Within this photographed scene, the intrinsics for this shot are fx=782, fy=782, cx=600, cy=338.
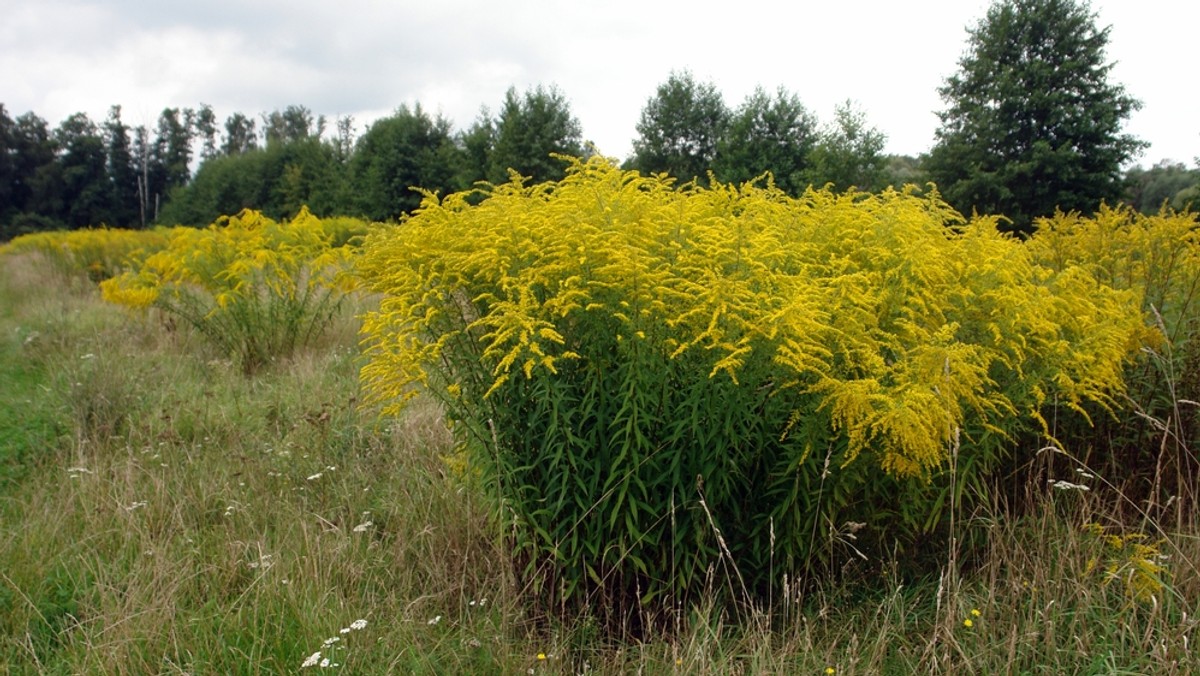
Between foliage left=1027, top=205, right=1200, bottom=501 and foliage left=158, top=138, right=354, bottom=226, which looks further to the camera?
foliage left=158, top=138, right=354, bottom=226

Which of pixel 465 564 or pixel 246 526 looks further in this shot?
pixel 246 526

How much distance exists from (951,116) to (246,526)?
95.3 feet

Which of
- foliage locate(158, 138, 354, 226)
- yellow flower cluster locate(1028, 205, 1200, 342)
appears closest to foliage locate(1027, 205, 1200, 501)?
yellow flower cluster locate(1028, 205, 1200, 342)

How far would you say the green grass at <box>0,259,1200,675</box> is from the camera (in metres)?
2.63

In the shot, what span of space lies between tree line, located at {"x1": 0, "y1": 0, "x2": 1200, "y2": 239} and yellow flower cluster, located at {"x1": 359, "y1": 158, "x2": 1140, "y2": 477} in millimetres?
8583

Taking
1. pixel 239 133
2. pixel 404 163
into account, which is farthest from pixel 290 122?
pixel 404 163

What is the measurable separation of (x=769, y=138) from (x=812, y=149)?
351cm

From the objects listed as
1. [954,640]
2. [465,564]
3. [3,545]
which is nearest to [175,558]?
[3,545]

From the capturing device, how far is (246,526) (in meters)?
3.81

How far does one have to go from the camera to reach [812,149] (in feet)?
88.3

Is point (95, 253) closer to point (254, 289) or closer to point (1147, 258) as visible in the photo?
point (254, 289)

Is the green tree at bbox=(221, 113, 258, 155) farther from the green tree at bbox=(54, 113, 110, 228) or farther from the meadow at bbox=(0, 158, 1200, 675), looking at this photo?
the meadow at bbox=(0, 158, 1200, 675)

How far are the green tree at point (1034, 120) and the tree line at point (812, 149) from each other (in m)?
0.05

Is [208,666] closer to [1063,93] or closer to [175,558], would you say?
[175,558]
